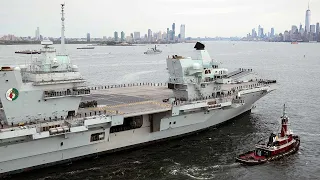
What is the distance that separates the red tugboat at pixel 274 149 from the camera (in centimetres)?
2358

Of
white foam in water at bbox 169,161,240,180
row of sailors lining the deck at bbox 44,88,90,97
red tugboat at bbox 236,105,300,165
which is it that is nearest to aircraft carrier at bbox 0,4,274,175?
row of sailors lining the deck at bbox 44,88,90,97

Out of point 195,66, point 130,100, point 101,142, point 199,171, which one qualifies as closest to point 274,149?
point 199,171

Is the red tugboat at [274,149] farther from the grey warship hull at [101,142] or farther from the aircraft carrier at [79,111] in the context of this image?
the grey warship hull at [101,142]

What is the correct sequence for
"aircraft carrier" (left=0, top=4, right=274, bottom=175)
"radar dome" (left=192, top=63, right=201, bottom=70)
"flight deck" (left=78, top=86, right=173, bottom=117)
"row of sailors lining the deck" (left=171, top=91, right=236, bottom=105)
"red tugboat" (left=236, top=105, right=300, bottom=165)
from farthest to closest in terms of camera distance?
"radar dome" (left=192, top=63, right=201, bottom=70) < "row of sailors lining the deck" (left=171, top=91, right=236, bottom=105) < "flight deck" (left=78, top=86, right=173, bottom=117) < "red tugboat" (left=236, top=105, right=300, bottom=165) < "aircraft carrier" (left=0, top=4, right=274, bottom=175)

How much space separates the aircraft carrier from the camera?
20.4m

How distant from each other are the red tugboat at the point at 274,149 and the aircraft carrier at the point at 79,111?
17.0 feet

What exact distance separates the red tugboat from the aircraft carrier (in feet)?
17.0

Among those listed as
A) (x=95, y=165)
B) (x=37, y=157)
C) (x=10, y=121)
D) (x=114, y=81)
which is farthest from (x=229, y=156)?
(x=114, y=81)

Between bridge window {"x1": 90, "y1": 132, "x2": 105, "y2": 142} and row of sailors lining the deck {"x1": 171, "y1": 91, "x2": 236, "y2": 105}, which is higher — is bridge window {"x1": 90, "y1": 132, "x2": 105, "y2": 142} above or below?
below

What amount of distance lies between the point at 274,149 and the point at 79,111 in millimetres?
13276

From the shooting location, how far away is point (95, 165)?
74.6ft

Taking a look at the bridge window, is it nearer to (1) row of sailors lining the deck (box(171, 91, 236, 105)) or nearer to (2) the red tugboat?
(1) row of sailors lining the deck (box(171, 91, 236, 105))

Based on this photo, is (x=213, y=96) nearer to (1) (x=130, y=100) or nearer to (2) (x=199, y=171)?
(1) (x=130, y=100)

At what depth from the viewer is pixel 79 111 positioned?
2508 centimetres
